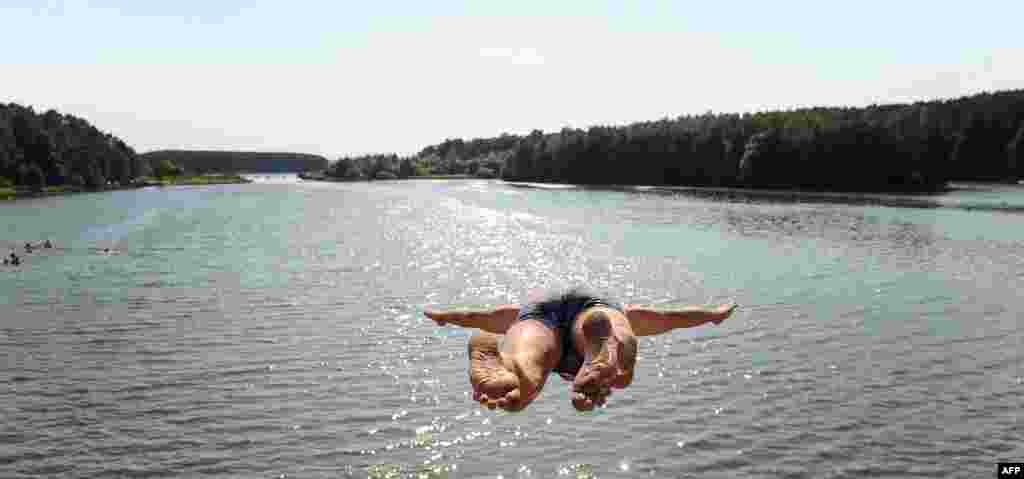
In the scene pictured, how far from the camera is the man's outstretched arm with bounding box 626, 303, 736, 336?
5629 mm

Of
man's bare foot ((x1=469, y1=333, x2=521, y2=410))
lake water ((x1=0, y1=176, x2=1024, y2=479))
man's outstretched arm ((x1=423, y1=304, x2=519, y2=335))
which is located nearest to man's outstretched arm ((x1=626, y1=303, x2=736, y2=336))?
man's outstretched arm ((x1=423, y1=304, x2=519, y2=335))

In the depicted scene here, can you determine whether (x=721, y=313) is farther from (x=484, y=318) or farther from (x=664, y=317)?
(x=484, y=318)

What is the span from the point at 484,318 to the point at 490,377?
159 cm

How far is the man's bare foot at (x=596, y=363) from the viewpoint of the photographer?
13.7 ft

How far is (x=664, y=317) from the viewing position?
571 centimetres

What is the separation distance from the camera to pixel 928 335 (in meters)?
42.9

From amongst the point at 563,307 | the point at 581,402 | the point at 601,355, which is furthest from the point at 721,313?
the point at 581,402

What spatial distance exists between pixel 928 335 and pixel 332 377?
99.1 ft

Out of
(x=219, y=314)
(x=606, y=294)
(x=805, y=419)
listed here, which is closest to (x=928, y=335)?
(x=805, y=419)

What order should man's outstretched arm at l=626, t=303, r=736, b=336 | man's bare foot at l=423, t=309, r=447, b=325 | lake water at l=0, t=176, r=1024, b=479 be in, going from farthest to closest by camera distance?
1. lake water at l=0, t=176, r=1024, b=479
2. man's outstretched arm at l=626, t=303, r=736, b=336
3. man's bare foot at l=423, t=309, r=447, b=325

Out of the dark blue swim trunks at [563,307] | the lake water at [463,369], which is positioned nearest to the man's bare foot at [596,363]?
the dark blue swim trunks at [563,307]

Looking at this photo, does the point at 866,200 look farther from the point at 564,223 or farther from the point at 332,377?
the point at 332,377

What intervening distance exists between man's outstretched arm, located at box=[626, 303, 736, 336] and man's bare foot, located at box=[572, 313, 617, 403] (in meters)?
0.69

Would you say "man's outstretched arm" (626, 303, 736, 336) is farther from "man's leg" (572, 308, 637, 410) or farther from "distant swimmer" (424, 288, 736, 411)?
"man's leg" (572, 308, 637, 410)
